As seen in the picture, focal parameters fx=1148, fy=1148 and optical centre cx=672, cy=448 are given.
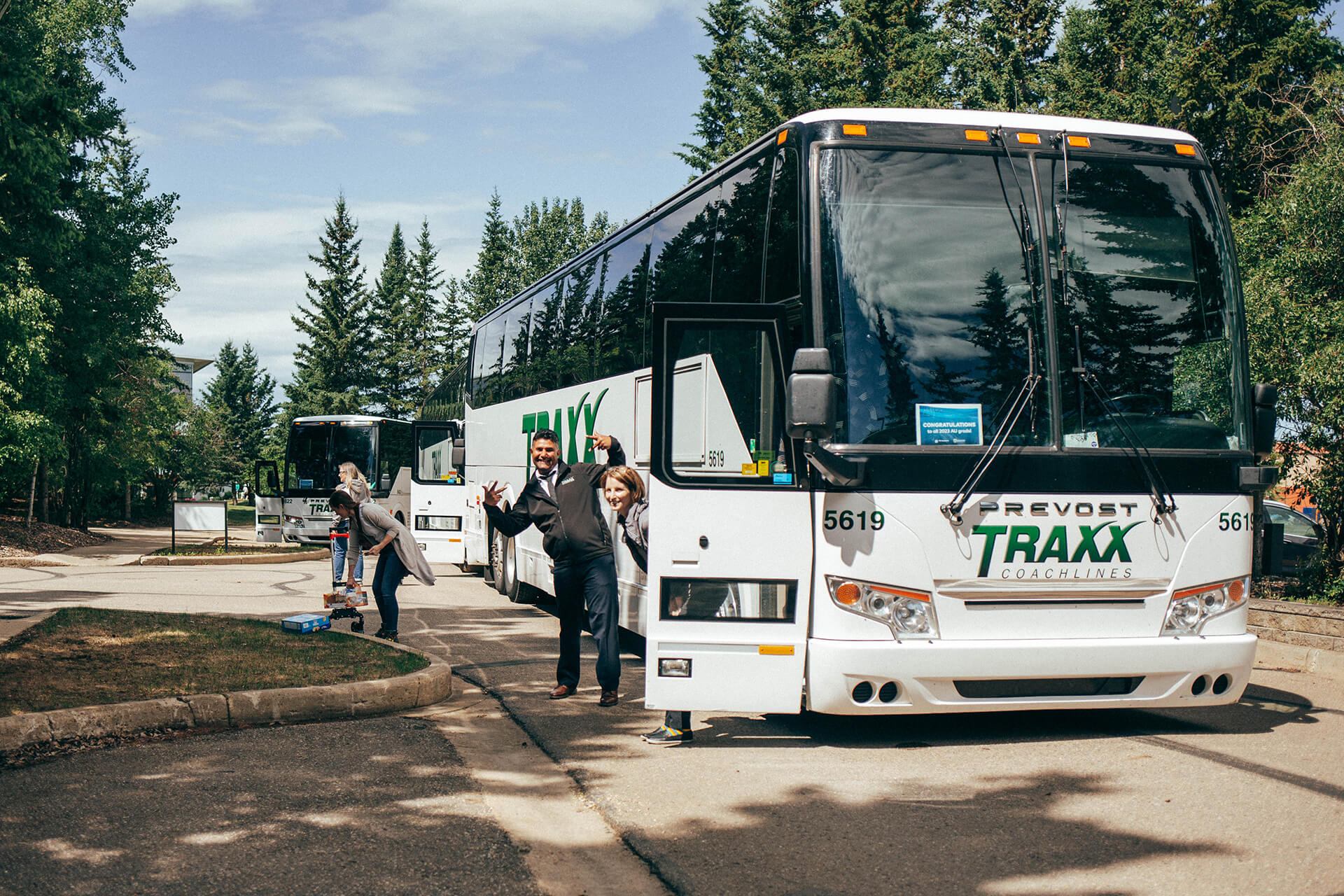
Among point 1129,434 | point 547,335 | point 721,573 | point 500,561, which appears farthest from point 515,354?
point 1129,434

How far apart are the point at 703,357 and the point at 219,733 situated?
3.66 m

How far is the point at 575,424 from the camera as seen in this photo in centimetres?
1192

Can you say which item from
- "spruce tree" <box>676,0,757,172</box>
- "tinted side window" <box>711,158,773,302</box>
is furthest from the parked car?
"spruce tree" <box>676,0,757,172</box>

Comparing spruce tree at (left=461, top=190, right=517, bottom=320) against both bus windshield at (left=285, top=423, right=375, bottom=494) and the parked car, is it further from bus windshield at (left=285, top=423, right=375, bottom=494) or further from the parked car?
the parked car

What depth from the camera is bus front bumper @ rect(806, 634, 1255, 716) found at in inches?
246

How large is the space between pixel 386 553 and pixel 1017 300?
6.49 m

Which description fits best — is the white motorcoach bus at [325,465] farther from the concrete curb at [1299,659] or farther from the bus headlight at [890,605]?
the bus headlight at [890,605]

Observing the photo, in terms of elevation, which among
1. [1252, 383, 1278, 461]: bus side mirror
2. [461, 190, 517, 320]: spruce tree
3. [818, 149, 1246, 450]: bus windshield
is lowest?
[1252, 383, 1278, 461]: bus side mirror

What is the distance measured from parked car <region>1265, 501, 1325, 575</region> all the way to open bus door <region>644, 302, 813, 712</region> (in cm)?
1256

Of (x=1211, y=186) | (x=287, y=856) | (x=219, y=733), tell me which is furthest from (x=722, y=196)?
(x=287, y=856)

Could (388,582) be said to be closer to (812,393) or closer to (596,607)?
(596,607)

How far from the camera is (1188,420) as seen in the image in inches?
266

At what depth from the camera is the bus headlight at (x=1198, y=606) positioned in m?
6.66

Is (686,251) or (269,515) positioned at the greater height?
(686,251)
